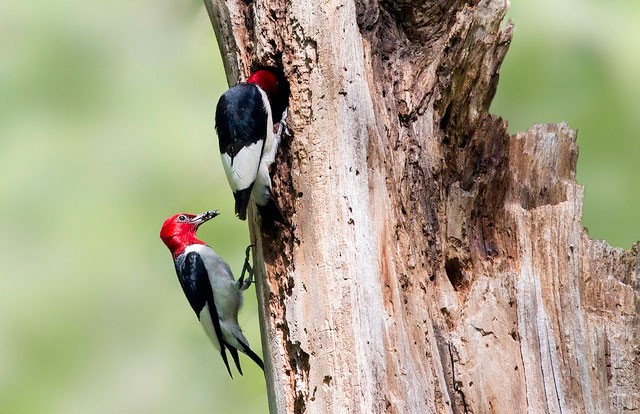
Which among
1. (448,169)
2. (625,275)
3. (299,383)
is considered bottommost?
(299,383)

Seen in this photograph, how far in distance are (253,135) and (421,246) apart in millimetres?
822

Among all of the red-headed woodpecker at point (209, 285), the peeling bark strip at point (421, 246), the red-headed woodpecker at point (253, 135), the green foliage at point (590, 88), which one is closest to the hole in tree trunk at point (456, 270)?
the peeling bark strip at point (421, 246)

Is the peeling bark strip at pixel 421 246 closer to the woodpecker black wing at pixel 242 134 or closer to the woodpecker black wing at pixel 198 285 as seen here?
the woodpecker black wing at pixel 242 134

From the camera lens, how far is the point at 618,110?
5.98 m

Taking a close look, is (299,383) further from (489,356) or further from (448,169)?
(448,169)

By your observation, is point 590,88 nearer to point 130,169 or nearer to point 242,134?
point 242,134

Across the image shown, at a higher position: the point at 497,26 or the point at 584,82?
the point at 584,82

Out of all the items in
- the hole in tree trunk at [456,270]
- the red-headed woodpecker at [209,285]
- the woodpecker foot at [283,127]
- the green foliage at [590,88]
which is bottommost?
the hole in tree trunk at [456,270]

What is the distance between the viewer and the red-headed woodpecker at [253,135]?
318cm

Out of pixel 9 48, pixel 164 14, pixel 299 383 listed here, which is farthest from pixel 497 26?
pixel 9 48

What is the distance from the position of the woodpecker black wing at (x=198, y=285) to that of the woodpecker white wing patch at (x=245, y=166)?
1.18 meters

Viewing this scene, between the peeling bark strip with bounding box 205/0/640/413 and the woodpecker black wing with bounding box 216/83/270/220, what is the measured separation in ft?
0.39

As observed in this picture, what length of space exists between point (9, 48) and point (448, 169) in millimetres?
5975

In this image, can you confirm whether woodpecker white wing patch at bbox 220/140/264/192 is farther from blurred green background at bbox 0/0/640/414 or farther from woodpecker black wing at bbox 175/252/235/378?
blurred green background at bbox 0/0/640/414
